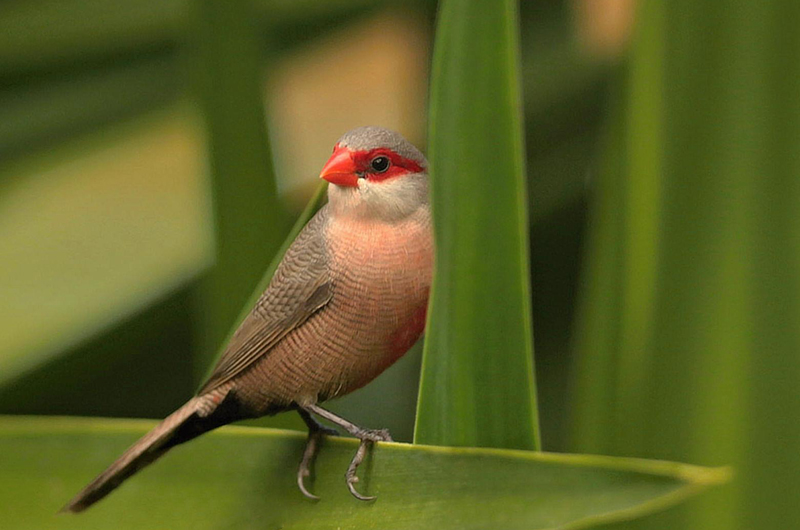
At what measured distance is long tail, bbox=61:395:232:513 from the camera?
478 millimetres

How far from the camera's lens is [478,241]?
38 centimetres

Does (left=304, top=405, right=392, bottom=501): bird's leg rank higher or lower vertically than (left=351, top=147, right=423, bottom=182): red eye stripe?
lower

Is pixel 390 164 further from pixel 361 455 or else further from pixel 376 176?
pixel 361 455

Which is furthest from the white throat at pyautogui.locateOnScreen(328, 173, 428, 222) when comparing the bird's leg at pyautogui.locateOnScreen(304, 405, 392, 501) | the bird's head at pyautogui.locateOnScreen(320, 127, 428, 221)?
the bird's leg at pyautogui.locateOnScreen(304, 405, 392, 501)

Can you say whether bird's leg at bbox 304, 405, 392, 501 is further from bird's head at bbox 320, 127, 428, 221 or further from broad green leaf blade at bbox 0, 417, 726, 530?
bird's head at bbox 320, 127, 428, 221

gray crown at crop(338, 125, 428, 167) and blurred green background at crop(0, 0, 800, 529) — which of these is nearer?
blurred green background at crop(0, 0, 800, 529)

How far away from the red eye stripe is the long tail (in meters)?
0.15

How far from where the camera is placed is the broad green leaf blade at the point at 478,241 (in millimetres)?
370

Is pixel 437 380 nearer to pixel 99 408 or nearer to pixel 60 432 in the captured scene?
pixel 60 432

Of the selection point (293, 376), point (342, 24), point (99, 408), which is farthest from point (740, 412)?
point (342, 24)

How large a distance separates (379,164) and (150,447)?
183mm

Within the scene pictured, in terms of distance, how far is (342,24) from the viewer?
3.58ft

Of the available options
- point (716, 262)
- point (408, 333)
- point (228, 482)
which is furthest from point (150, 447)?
point (716, 262)

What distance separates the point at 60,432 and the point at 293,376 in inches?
4.8
